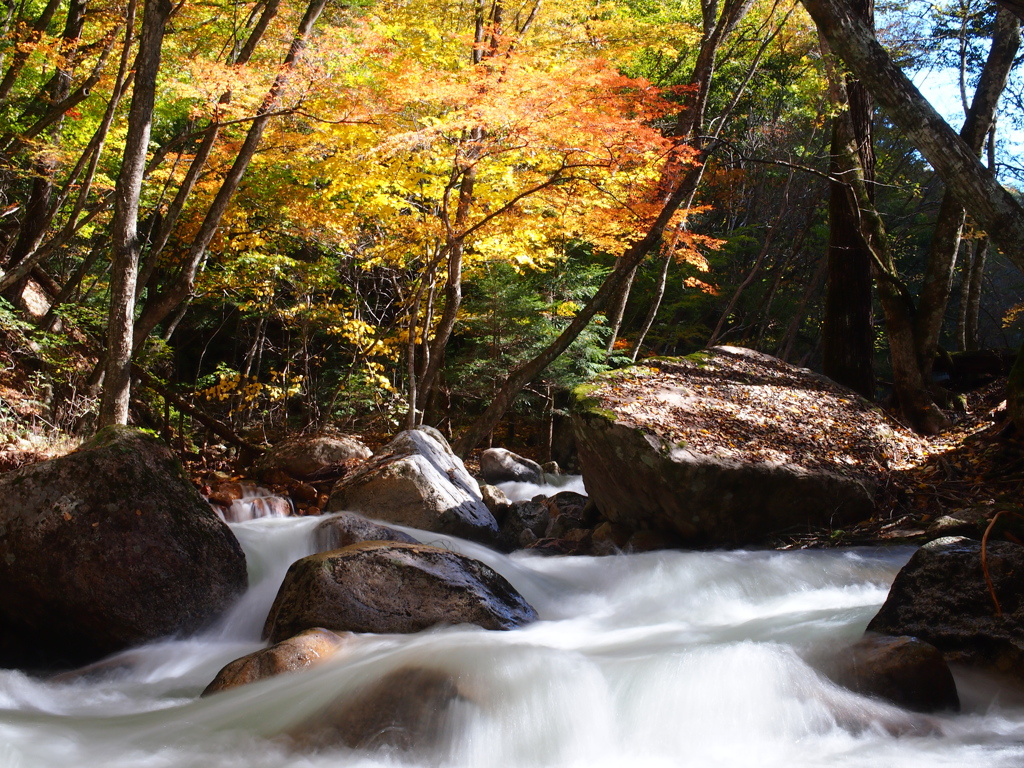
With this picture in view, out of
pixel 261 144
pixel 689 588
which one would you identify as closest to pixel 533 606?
pixel 689 588

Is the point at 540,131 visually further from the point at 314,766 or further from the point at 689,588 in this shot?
the point at 314,766

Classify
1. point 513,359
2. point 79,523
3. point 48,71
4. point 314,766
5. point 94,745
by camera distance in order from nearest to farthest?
point 314,766
point 94,745
point 79,523
point 48,71
point 513,359

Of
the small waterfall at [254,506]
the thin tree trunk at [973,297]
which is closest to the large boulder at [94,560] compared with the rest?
the small waterfall at [254,506]

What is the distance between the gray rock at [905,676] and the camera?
9.91 feet

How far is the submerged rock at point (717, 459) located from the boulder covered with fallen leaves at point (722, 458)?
0.03ft

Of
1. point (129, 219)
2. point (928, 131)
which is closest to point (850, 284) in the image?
point (928, 131)

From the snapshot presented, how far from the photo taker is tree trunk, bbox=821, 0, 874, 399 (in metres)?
8.57

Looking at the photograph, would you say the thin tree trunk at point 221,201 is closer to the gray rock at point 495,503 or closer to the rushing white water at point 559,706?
the rushing white water at point 559,706

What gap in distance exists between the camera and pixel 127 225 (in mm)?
6234

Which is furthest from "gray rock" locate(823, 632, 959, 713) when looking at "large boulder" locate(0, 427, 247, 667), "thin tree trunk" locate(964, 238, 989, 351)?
"thin tree trunk" locate(964, 238, 989, 351)

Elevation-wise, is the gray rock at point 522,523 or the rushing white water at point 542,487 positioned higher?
the gray rock at point 522,523

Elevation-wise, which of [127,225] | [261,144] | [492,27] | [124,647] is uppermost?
[492,27]

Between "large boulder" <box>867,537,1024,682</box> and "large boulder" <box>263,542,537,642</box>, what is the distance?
90.4 inches

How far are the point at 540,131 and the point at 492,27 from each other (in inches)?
127
